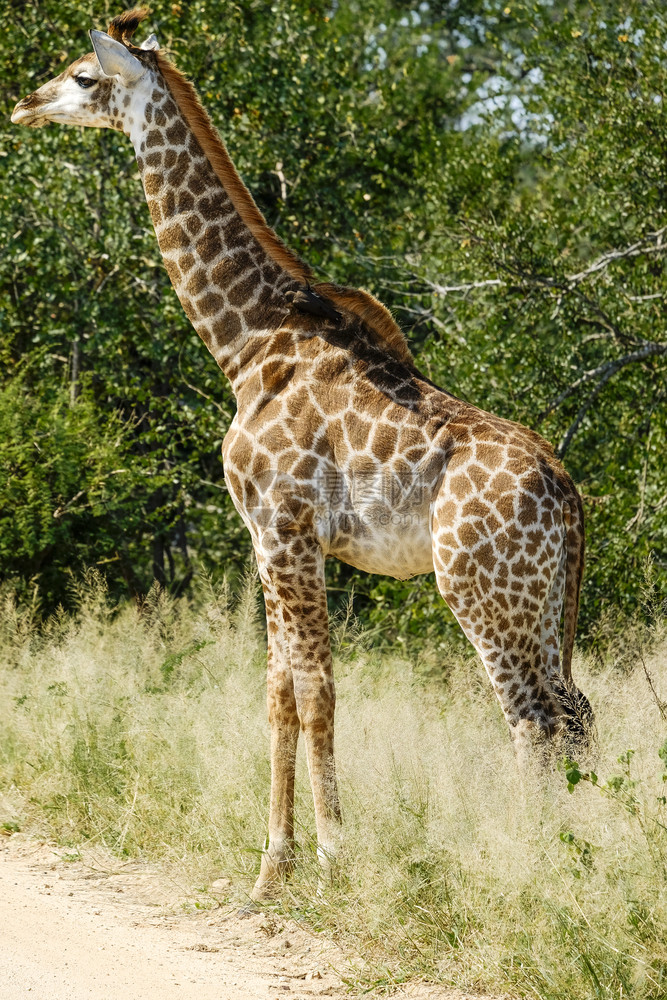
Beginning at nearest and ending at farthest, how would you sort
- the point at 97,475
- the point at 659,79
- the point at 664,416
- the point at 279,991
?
the point at 279,991, the point at 664,416, the point at 659,79, the point at 97,475

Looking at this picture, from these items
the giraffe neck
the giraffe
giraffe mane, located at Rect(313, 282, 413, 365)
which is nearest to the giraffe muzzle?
the giraffe

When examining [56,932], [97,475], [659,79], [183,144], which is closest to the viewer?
[56,932]

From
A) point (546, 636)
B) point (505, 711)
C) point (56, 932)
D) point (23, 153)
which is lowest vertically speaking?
point (56, 932)

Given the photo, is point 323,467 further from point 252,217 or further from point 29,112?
point 29,112

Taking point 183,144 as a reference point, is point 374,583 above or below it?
below

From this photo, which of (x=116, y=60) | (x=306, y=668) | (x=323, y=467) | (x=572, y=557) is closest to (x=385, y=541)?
(x=323, y=467)

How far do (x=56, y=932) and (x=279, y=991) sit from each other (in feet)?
3.36

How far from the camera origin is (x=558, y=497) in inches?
178

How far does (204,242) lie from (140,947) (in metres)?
3.21

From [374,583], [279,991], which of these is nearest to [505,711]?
[279,991]

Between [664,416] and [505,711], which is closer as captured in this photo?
[505,711]

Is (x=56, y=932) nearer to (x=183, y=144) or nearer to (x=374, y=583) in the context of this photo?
(x=183, y=144)

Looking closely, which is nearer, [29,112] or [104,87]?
[104,87]

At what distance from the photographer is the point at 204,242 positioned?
5152mm
